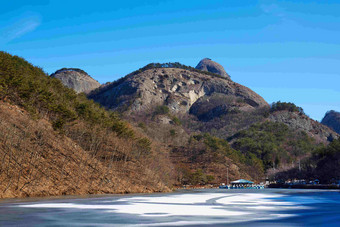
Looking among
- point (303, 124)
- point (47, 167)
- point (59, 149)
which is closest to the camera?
point (47, 167)

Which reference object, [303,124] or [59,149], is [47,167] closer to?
[59,149]

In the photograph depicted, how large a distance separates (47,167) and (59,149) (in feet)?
18.6

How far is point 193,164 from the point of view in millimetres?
90000

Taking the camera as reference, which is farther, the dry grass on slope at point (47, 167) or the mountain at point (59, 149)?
the mountain at point (59, 149)

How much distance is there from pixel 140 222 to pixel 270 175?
86677mm

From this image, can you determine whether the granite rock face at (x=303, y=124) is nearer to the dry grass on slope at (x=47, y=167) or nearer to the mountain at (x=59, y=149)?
the mountain at (x=59, y=149)

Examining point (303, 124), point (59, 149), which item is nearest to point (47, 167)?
point (59, 149)

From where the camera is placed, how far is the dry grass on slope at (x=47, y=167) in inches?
1070

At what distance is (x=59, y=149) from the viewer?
122 ft

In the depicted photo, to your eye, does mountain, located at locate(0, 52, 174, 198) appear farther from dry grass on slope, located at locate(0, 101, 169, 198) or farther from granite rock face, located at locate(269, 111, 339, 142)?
granite rock face, located at locate(269, 111, 339, 142)

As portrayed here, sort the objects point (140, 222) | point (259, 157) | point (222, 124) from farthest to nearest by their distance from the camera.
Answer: point (222, 124) → point (259, 157) → point (140, 222)

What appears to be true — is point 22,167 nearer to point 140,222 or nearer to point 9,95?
point 9,95

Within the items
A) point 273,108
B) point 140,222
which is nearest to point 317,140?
point 273,108

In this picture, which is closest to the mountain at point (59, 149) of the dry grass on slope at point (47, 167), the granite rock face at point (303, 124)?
the dry grass on slope at point (47, 167)
